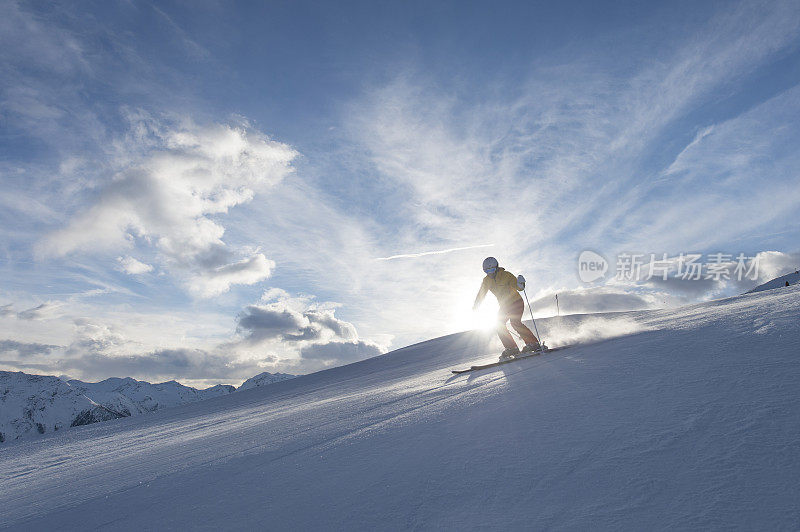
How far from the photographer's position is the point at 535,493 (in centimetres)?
193

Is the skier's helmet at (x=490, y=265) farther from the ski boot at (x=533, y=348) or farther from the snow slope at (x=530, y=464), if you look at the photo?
the snow slope at (x=530, y=464)

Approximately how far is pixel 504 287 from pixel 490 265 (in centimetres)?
61

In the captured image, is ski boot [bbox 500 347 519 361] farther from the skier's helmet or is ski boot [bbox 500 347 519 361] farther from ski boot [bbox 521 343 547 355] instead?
the skier's helmet

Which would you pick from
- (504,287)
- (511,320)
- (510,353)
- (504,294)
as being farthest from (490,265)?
(510,353)

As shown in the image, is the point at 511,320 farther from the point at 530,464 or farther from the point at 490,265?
the point at 530,464

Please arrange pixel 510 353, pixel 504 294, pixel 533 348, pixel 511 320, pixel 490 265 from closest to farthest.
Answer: pixel 533 348
pixel 510 353
pixel 511 320
pixel 504 294
pixel 490 265

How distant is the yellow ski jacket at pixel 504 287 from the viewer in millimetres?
9539

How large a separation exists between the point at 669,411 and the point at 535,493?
120cm

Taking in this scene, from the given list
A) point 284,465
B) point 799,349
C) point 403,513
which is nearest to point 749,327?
point 799,349

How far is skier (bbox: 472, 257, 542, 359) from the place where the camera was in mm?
9266

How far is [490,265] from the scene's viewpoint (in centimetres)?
970

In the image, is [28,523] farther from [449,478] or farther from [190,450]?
[449,478]

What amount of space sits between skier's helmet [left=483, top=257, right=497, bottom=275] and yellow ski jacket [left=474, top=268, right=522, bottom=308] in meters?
0.13

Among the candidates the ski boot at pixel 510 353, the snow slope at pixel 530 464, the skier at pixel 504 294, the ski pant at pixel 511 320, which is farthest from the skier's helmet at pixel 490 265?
the snow slope at pixel 530 464
